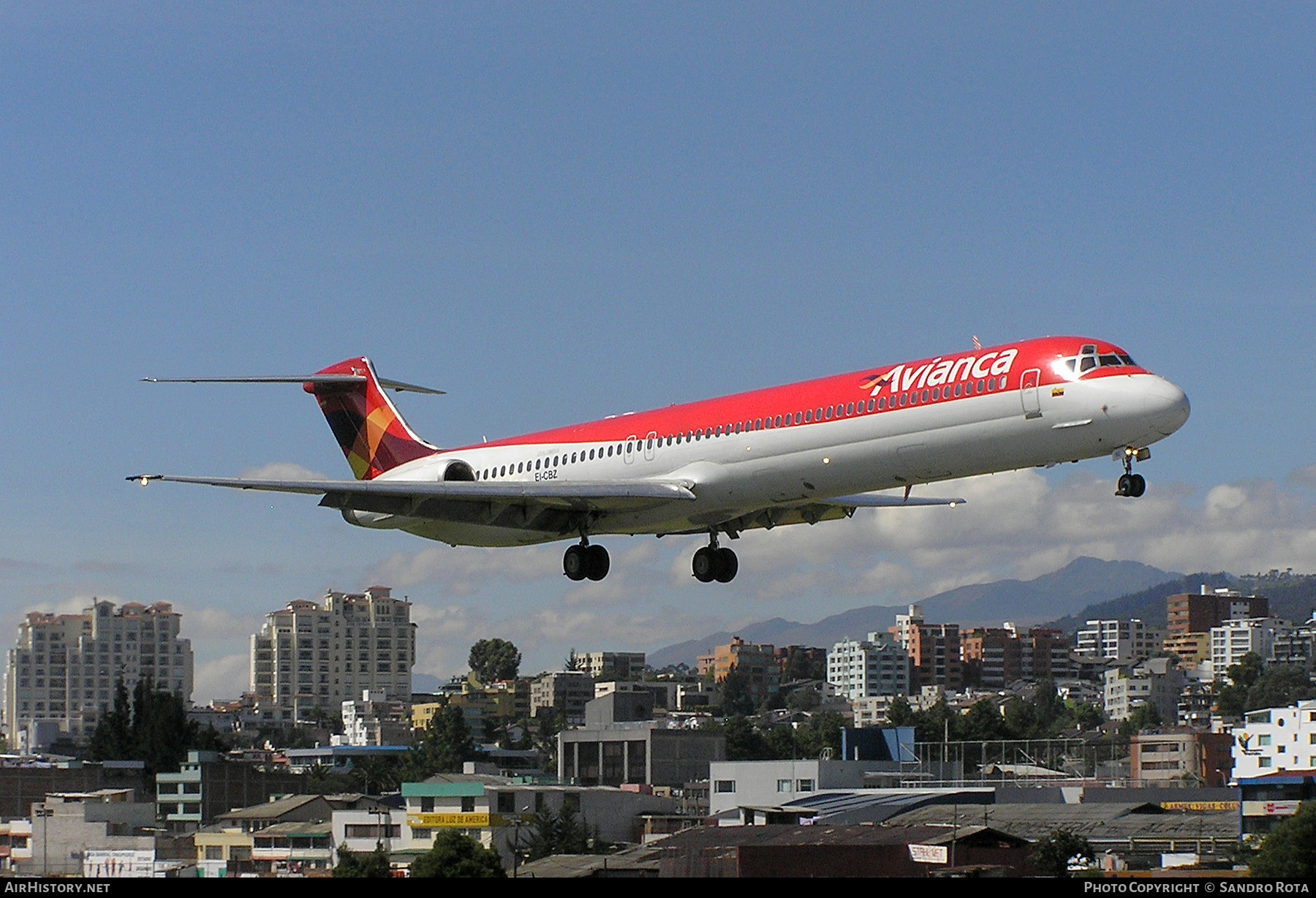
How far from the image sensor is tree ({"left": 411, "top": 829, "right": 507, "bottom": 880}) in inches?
2149

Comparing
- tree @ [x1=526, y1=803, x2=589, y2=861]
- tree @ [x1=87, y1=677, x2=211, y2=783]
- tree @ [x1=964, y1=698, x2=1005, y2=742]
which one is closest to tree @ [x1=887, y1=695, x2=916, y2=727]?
tree @ [x1=964, y1=698, x2=1005, y2=742]

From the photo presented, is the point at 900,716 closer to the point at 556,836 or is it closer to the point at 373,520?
the point at 556,836

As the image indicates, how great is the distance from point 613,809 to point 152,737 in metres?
43.8

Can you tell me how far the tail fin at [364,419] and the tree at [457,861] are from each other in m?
11.8

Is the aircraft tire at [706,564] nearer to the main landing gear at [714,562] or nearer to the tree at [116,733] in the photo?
the main landing gear at [714,562]

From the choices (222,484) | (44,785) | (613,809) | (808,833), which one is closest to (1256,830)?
(808,833)

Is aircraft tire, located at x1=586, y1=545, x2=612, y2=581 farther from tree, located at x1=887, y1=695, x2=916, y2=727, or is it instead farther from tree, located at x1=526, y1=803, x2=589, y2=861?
tree, located at x1=887, y1=695, x2=916, y2=727

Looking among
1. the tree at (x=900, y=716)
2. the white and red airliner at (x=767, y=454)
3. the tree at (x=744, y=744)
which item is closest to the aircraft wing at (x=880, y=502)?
the white and red airliner at (x=767, y=454)

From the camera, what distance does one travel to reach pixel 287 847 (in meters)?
77.2

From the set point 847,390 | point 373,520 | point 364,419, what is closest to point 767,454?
point 847,390

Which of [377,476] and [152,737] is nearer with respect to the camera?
[377,476]

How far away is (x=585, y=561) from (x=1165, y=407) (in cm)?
1767
